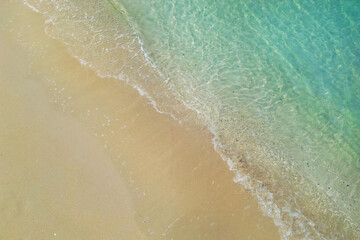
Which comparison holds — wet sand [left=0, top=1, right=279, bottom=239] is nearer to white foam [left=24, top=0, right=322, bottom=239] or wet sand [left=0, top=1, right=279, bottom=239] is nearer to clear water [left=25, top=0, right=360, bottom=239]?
white foam [left=24, top=0, right=322, bottom=239]

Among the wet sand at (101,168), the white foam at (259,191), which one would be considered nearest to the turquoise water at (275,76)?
the white foam at (259,191)

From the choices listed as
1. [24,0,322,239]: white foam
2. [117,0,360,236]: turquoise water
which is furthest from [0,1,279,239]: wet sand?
[117,0,360,236]: turquoise water

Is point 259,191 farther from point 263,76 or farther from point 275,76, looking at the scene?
point 275,76

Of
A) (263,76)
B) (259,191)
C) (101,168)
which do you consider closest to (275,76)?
(263,76)

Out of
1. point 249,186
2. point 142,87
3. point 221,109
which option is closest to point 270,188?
point 249,186

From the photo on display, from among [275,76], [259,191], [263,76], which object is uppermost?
[263,76]

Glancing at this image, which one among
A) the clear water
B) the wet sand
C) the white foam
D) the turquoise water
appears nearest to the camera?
the wet sand
